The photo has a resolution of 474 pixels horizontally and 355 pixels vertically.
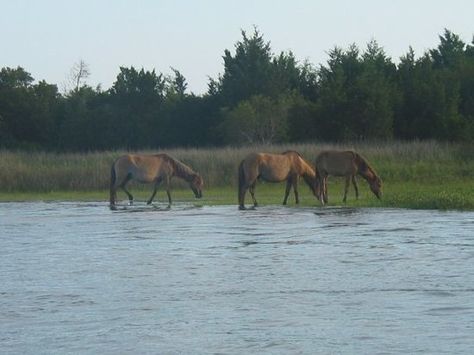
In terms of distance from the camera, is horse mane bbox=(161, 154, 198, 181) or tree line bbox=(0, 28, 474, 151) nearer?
horse mane bbox=(161, 154, 198, 181)

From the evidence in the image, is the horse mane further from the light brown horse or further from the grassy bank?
the grassy bank

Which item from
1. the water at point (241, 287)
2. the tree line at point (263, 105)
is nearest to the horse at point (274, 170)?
the water at point (241, 287)

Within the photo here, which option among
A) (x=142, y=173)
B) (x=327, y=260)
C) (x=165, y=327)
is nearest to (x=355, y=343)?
(x=165, y=327)

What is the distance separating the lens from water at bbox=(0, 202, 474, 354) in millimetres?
9664

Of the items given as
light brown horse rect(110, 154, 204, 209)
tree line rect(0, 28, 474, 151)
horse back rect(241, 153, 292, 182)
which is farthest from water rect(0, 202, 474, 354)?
tree line rect(0, 28, 474, 151)

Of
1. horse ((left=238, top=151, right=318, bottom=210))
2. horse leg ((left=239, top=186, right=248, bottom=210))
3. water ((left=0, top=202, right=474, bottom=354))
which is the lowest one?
water ((left=0, top=202, right=474, bottom=354))

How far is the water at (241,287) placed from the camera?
966 cm

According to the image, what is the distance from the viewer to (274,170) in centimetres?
2861

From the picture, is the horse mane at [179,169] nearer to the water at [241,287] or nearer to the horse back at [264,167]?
the horse back at [264,167]

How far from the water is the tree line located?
25.9 metres

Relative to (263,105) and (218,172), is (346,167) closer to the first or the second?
(218,172)

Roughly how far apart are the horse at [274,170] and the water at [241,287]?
19.5 feet

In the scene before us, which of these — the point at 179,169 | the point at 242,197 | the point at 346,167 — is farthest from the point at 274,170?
the point at 179,169

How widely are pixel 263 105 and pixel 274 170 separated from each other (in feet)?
93.5
